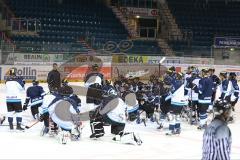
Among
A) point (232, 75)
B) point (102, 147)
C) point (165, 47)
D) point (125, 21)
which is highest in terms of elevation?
point (125, 21)

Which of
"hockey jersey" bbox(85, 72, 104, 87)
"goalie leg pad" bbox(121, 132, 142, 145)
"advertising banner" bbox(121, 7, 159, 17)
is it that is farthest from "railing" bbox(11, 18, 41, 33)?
"goalie leg pad" bbox(121, 132, 142, 145)

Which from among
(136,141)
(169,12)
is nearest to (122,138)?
(136,141)

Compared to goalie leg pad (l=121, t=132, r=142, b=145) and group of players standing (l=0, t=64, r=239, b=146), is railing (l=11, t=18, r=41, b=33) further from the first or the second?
goalie leg pad (l=121, t=132, r=142, b=145)

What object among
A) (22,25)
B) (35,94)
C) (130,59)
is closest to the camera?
(35,94)

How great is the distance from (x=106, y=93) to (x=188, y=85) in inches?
129

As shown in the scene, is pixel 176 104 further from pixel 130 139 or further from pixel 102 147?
pixel 102 147

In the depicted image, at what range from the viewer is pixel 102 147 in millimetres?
8555

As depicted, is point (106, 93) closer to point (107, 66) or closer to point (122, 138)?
point (122, 138)

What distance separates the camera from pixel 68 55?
22.2m

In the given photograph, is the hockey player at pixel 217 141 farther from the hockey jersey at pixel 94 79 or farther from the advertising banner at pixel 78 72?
the advertising banner at pixel 78 72

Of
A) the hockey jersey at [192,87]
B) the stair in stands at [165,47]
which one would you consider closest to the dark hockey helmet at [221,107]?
the hockey jersey at [192,87]

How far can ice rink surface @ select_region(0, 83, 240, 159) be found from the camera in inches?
311

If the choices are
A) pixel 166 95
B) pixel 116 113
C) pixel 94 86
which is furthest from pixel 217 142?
pixel 166 95

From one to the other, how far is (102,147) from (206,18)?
78.3 feet
